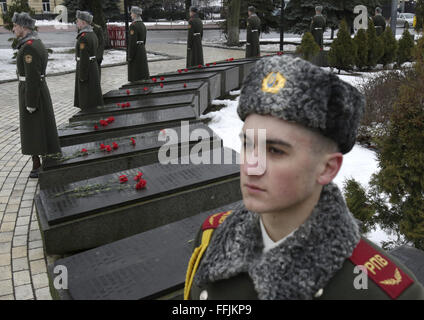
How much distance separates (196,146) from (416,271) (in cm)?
330

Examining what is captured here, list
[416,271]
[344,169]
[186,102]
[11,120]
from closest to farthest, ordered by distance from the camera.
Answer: [416,271] → [344,169] → [186,102] → [11,120]

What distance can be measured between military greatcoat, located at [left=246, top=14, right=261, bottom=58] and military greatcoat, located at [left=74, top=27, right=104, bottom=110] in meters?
6.78

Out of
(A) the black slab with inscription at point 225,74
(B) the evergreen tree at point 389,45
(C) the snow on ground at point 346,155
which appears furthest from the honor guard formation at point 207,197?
(B) the evergreen tree at point 389,45

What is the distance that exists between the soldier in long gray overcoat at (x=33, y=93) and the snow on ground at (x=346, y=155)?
8.41ft

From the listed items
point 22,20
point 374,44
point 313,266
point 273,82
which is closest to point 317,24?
point 374,44

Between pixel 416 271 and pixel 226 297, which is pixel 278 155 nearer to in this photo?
pixel 226 297

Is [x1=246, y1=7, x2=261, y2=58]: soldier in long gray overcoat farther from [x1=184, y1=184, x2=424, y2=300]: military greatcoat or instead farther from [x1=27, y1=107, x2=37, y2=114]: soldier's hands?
[x1=184, y1=184, x2=424, y2=300]: military greatcoat

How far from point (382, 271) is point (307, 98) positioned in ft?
1.95

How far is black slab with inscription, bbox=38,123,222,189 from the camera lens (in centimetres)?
492

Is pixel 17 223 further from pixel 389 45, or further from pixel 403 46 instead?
pixel 403 46

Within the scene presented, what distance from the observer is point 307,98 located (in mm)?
1203

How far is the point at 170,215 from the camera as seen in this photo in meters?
4.29

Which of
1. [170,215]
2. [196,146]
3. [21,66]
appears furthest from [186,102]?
[170,215]

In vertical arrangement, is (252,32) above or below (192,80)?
above
